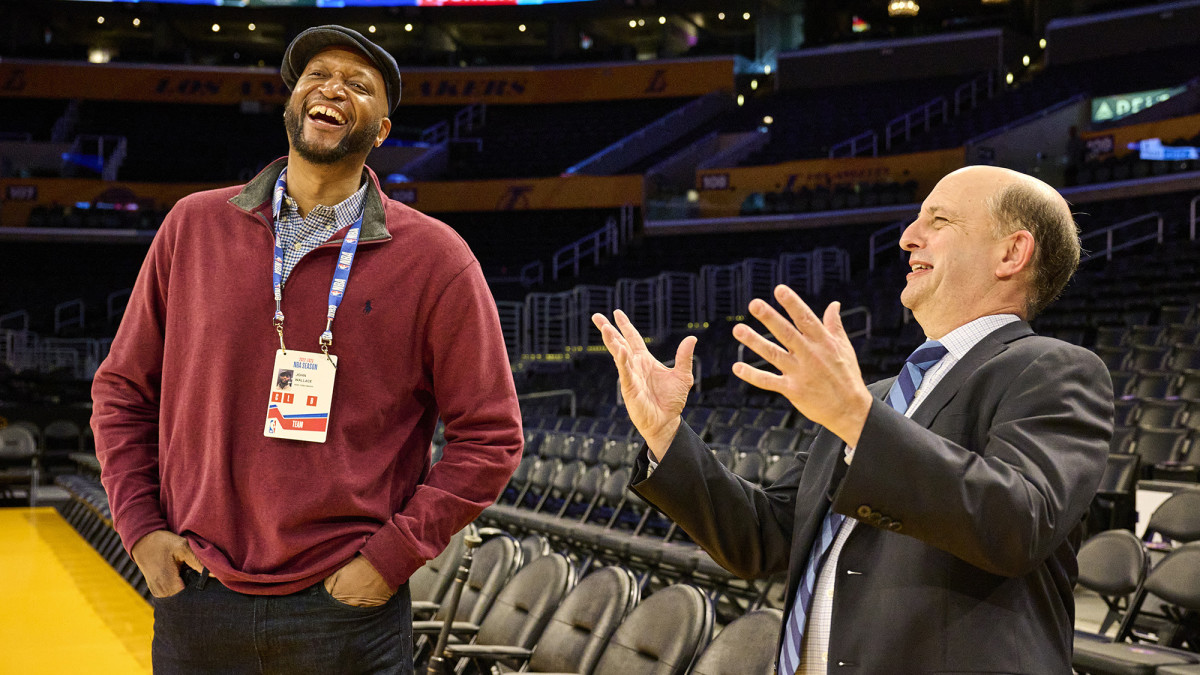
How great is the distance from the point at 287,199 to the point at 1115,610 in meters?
3.50

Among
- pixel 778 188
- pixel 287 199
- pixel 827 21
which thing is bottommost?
pixel 287 199

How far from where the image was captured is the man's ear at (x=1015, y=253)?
5.24ft

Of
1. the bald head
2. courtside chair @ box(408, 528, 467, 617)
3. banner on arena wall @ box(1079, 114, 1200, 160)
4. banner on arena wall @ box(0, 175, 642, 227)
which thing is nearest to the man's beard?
the bald head

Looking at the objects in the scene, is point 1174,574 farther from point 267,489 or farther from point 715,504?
point 267,489

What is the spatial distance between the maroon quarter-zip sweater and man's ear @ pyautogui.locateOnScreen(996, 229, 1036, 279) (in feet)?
2.74

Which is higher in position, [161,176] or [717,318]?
[161,176]

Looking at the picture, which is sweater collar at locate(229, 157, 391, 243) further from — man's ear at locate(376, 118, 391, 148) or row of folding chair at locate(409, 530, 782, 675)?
row of folding chair at locate(409, 530, 782, 675)

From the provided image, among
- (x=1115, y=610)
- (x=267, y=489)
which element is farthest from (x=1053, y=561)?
(x=1115, y=610)

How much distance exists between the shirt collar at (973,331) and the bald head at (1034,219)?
0.18 ft

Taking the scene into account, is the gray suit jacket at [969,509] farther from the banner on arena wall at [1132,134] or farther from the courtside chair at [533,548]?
the banner on arena wall at [1132,134]

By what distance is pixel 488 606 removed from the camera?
3545mm

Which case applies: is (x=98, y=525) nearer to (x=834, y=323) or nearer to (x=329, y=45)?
(x=329, y=45)

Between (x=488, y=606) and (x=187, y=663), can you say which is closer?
(x=187, y=663)

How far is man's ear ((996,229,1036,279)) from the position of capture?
1596mm
